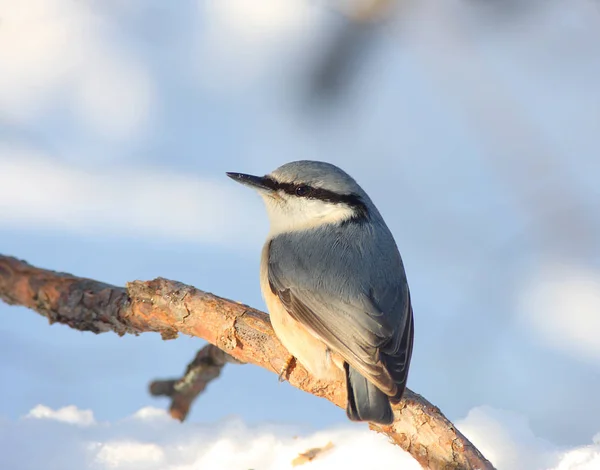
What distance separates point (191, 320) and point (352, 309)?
463 millimetres

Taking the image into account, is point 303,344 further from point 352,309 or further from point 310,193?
point 310,193

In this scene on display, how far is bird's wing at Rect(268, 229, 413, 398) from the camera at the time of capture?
169 cm

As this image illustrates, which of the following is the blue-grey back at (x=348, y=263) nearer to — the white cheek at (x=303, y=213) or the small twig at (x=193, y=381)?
the white cheek at (x=303, y=213)

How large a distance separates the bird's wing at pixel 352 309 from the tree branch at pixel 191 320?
0.40 feet

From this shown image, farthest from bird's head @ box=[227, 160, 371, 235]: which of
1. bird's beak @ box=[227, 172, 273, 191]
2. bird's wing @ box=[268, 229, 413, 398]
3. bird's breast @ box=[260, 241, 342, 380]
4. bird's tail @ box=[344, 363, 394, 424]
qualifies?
bird's tail @ box=[344, 363, 394, 424]

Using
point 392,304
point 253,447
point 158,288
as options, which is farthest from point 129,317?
point 392,304

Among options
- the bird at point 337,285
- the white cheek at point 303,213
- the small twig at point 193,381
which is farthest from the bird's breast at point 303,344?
the small twig at point 193,381

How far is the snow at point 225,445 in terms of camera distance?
199cm

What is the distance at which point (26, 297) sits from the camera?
213cm

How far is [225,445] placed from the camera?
2129 millimetres

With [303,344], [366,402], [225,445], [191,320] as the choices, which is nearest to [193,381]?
[225,445]

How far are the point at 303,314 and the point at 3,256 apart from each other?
3.07 feet

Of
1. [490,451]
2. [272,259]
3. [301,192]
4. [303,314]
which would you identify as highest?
[301,192]

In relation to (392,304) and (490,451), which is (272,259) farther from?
(490,451)
